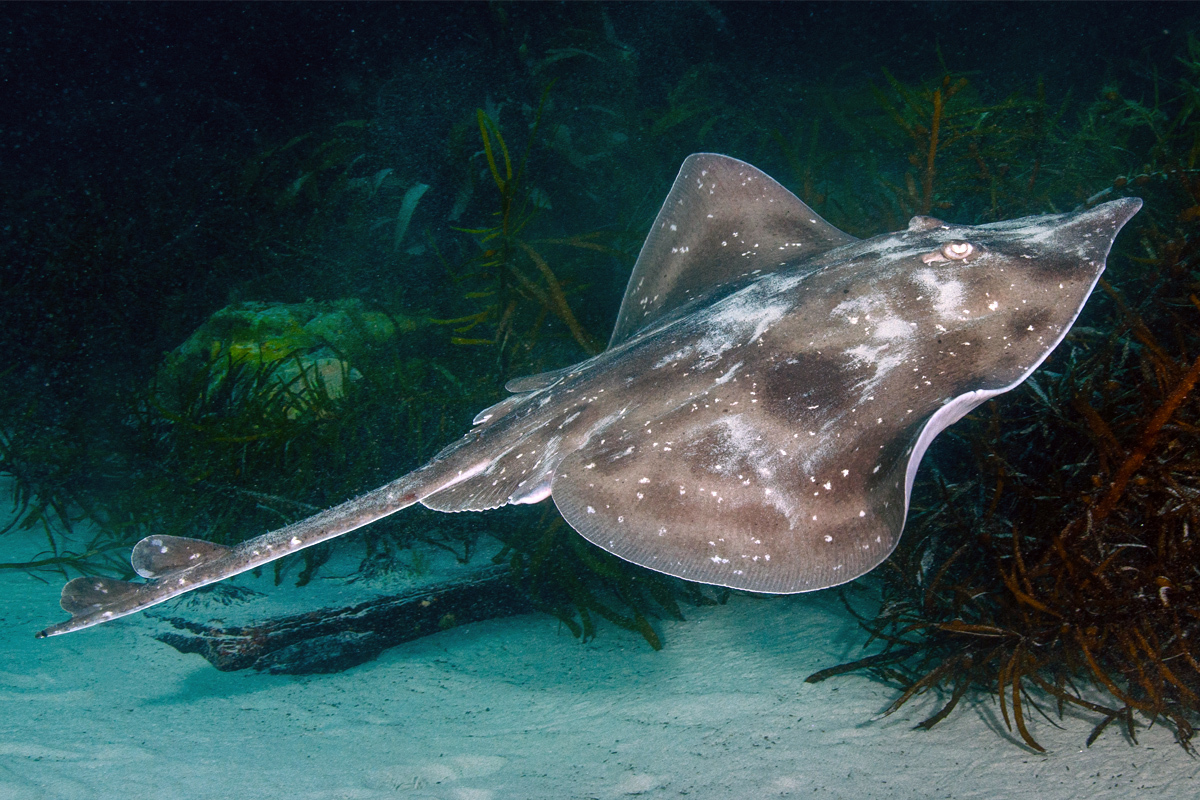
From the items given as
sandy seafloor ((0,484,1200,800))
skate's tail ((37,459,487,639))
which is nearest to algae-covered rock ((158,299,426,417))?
sandy seafloor ((0,484,1200,800))

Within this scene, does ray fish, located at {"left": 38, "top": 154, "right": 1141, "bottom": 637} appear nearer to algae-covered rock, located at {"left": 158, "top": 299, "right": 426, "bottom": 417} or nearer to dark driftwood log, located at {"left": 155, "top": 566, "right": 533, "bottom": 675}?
dark driftwood log, located at {"left": 155, "top": 566, "right": 533, "bottom": 675}

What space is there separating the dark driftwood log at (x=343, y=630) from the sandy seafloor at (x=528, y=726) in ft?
0.39

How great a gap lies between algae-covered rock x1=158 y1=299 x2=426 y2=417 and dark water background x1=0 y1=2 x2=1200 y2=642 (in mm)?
143

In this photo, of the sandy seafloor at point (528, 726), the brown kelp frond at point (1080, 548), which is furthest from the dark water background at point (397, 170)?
the brown kelp frond at point (1080, 548)

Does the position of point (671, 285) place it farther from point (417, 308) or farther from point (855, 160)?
point (855, 160)

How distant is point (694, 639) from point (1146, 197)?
195 inches

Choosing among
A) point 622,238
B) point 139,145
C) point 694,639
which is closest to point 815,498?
point 694,639

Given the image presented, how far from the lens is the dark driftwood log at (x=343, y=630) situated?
425 cm

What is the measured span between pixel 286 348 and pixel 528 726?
4.75 metres

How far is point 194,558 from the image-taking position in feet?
8.43

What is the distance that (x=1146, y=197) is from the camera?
4488 millimetres

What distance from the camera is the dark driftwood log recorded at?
4250 millimetres

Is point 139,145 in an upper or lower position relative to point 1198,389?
upper

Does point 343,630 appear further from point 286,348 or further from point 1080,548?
point 1080,548
